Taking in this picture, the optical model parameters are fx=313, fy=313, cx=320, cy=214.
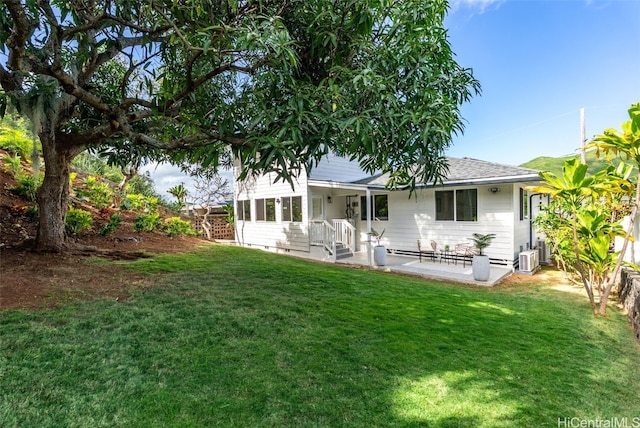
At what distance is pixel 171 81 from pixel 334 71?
273cm

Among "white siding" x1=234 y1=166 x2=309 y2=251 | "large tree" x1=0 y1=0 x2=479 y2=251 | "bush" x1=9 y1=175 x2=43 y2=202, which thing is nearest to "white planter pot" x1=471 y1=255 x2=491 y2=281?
"large tree" x1=0 y1=0 x2=479 y2=251

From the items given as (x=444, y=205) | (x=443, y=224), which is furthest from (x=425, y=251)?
(x=444, y=205)

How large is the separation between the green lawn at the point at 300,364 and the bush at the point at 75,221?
3951 millimetres

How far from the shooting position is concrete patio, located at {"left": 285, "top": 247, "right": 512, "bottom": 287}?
848 centimetres

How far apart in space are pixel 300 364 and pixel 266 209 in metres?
11.5

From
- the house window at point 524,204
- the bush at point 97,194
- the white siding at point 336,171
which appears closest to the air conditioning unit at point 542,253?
the house window at point 524,204

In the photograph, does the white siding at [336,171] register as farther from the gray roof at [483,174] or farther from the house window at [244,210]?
the house window at [244,210]

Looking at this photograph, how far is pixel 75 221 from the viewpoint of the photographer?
7445mm

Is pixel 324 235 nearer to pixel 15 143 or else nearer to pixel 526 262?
pixel 526 262

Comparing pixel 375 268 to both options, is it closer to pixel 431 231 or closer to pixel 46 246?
pixel 431 231

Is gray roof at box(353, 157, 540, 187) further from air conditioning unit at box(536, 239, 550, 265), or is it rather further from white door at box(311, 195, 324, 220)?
air conditioning unit at box(536, 239, 550, 265)

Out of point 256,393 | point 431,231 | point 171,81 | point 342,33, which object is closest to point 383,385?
point 256,393

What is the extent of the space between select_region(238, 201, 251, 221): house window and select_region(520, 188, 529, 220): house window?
11249 mm

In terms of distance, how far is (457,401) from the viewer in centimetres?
279
